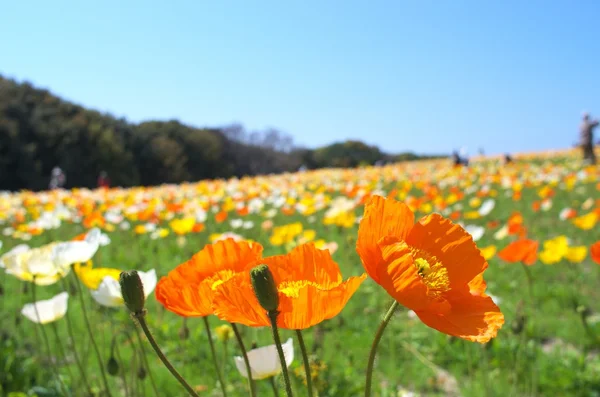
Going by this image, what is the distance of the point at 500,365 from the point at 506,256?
938mm

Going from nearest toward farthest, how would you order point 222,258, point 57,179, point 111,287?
point 222,258
point 111,287
point 57,179

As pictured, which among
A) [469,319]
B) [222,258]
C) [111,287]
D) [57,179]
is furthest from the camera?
[57,179]

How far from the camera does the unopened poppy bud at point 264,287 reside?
533 mm

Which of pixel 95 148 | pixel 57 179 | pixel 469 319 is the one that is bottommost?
pixel 469 319

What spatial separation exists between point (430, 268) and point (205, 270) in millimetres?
359

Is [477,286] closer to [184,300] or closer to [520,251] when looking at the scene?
[184,300]

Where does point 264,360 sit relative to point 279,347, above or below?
below

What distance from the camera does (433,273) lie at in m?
0.70

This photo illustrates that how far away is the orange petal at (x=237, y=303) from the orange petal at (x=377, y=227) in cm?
14

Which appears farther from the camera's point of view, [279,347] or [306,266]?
[306,266]

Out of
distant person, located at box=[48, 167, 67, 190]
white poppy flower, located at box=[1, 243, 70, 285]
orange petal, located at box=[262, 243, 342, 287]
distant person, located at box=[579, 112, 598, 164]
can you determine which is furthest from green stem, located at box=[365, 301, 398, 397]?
distant person, located at box=[579, 112, 598, 164]

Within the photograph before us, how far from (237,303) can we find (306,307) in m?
0.08

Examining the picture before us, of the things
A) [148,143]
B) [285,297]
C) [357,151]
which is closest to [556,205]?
[285,297]

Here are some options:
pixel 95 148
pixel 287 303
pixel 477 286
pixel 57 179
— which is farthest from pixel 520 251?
pixel 95 148
